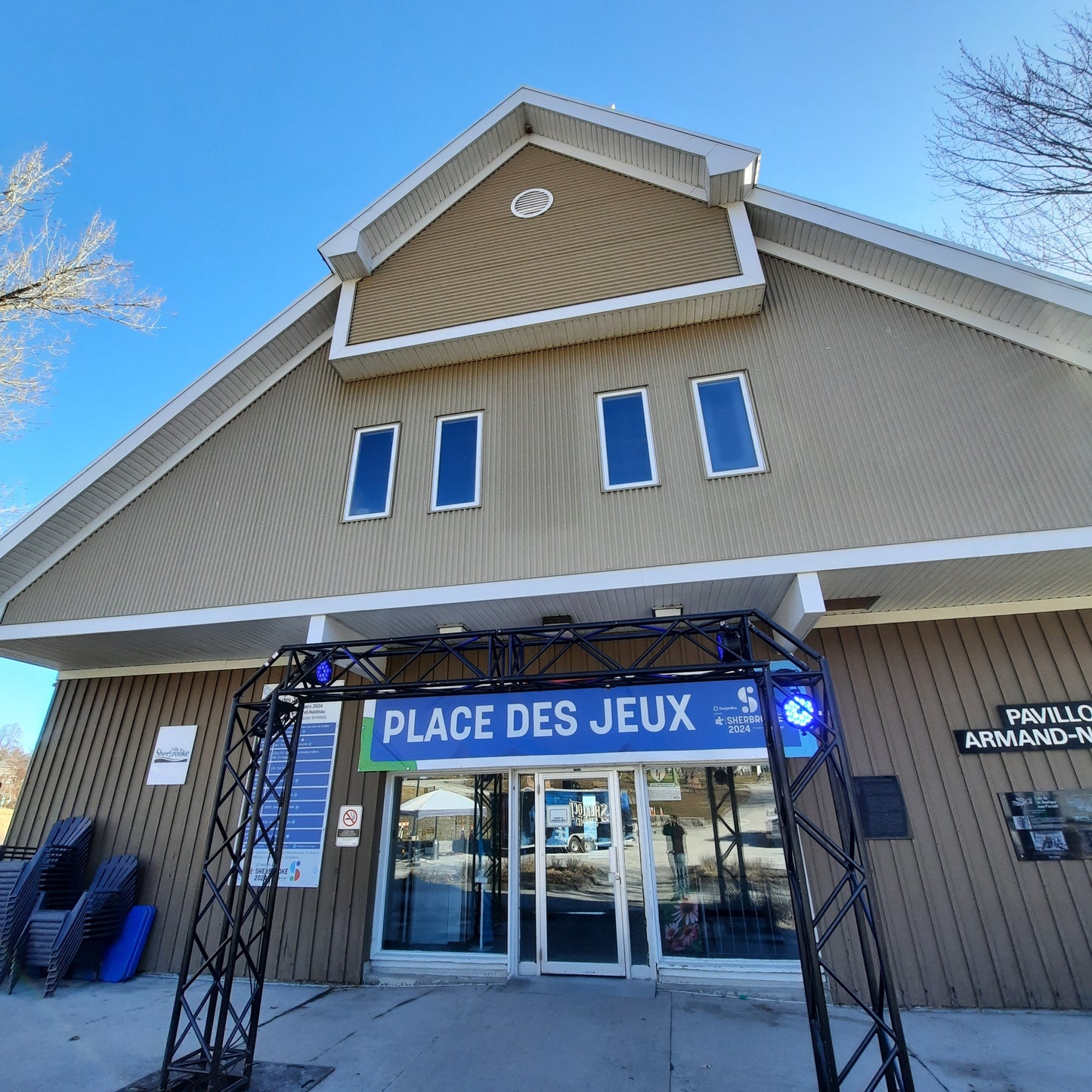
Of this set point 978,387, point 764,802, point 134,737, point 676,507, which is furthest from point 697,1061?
point 134,737

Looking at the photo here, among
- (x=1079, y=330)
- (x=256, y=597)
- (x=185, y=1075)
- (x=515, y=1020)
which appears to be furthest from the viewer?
(x=256, y=597)

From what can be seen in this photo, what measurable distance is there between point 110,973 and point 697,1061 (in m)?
7.39

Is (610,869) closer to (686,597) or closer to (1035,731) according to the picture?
(686,597)

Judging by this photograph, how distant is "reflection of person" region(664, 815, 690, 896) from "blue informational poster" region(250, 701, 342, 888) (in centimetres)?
455

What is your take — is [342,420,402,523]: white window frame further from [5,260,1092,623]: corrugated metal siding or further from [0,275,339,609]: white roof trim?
[0,275,339,609]: white roof trim

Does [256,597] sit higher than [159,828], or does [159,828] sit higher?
[256,597]

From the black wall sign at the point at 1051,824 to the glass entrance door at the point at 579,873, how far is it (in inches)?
168

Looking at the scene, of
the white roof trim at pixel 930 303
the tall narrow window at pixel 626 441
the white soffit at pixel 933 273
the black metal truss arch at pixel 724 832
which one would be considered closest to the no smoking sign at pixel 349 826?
the black metal truss arch at pixel 724 832

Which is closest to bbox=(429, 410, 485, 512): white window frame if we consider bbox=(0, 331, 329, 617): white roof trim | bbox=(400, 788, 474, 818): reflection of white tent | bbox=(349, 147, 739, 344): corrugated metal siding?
bbox=(349, 147, 739, 344): corrugated metal siding

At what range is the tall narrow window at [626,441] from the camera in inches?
285

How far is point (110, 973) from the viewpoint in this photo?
7652 mm

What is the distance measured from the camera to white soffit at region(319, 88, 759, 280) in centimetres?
796

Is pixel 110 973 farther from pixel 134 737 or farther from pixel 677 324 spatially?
pixel 677 324

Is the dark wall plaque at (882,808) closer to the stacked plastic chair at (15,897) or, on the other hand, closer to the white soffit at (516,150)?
the white soffit at (516,150)
